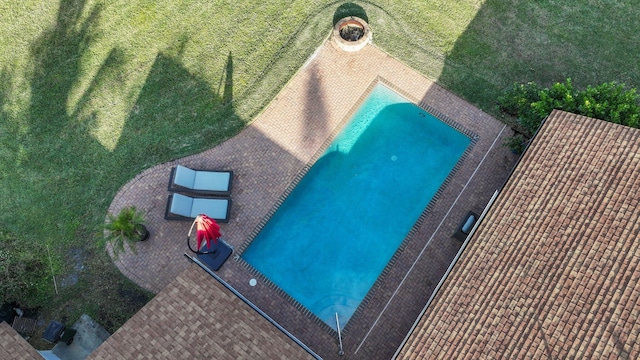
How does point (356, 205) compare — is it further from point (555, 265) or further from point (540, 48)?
point (540, 48)

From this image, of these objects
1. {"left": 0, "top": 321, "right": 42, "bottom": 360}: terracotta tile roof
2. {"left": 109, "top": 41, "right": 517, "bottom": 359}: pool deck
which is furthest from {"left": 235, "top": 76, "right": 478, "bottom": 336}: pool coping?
{"left": 0, "top": 321, "right": 42, "bottom": 360}: terracotta tile roof

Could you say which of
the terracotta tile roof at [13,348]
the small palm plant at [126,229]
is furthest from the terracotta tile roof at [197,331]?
the small palm plant at [126,229]

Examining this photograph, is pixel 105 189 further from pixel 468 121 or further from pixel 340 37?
pixel 468 121

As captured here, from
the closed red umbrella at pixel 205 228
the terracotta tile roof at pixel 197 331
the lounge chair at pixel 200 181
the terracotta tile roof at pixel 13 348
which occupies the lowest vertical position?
the terracotta tile roof at pixel 13 348

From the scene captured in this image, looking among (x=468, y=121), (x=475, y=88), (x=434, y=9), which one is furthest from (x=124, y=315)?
(x=434, y=9)

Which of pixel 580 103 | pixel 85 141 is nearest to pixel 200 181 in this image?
pixel 85 141

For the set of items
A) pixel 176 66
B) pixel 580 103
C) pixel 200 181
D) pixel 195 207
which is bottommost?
pixel 195 207

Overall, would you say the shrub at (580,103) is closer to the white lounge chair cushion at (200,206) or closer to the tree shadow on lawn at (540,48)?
the tree shadow on lawn at (540,48)
